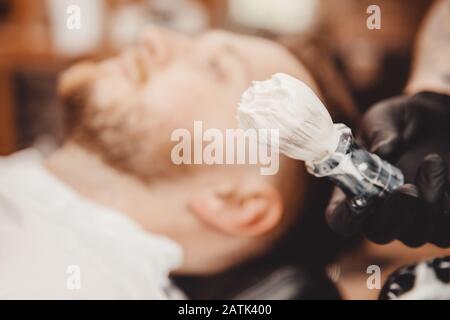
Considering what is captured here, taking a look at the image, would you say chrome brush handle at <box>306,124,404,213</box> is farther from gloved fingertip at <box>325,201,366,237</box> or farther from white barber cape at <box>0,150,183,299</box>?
white barber cape at <box>0,150,183,299</box>

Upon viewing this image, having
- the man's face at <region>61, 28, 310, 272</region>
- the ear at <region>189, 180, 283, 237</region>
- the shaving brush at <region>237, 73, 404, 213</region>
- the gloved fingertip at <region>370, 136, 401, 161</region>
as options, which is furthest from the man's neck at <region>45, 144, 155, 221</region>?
the gloved fingertip at <region>370, 136, 401, 161</region>

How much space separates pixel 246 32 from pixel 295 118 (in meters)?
0.29

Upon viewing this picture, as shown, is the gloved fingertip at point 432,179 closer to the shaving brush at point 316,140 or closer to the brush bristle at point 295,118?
the shaving brush at point 316,140

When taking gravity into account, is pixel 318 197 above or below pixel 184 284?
above

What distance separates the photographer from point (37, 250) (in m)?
1.02

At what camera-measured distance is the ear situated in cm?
102

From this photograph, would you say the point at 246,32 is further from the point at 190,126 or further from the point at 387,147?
the point at 387,147

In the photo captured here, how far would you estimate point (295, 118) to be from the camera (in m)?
0.85

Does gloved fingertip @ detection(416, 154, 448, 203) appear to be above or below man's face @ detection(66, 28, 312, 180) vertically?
below

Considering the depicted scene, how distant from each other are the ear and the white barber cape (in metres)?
0.10

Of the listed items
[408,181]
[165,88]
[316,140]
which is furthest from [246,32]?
[408,181]
